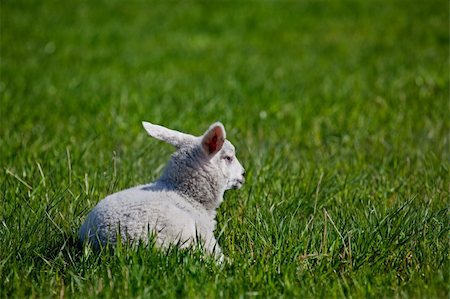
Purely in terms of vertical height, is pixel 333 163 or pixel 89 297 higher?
pixel 89 297

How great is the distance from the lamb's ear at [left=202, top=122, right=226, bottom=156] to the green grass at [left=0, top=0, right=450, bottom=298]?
45cm

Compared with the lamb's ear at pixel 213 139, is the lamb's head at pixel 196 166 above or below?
below

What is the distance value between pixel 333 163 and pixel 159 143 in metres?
1.49

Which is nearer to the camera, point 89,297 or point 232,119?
point 89,297

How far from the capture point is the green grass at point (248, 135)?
3.84 meters

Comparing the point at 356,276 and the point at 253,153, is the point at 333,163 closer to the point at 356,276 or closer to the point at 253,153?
the point at 253,153

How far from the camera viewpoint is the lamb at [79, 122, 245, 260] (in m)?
3.91

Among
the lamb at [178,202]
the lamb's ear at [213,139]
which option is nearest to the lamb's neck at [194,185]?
the lamb at [178,202]

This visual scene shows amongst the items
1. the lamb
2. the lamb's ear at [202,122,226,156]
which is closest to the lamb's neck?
the lamb

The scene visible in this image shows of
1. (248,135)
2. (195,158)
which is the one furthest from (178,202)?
(248,135)

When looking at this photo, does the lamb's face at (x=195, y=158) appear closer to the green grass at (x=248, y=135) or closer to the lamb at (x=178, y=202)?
the lamb at (x=178, y=202)

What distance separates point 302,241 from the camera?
4148 millimetres

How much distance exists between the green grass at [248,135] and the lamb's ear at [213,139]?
0.45 meters

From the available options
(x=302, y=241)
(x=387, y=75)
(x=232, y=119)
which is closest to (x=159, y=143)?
(x=232, y=119)
